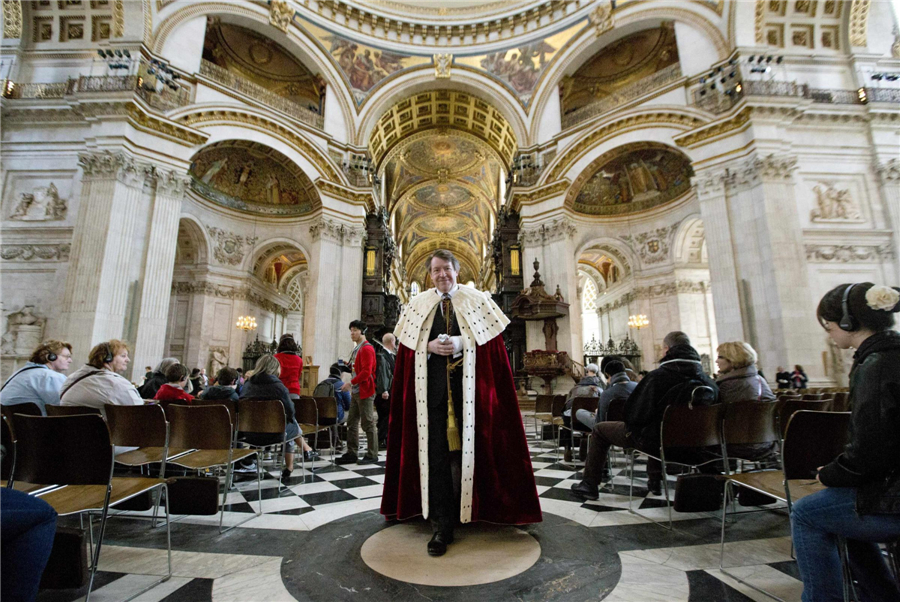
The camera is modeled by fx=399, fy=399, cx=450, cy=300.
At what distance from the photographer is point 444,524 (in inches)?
90.1

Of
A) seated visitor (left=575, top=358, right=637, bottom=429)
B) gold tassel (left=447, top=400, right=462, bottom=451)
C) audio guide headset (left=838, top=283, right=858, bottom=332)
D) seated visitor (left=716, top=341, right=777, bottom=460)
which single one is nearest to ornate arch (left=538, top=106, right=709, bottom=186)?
seated visitor (left=575, top=358, right=637, bottom=429)

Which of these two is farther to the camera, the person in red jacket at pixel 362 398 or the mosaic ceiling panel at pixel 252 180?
the mosaic ceiling panel at pixel 252 180

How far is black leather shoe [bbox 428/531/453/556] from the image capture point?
85.4 inches

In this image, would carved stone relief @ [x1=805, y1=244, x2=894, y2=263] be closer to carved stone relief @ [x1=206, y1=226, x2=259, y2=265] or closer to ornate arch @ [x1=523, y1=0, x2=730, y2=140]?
ornate arch @ [x1=523, y1=0, x2=730, y2=140]

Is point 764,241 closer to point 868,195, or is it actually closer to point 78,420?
point 868,195

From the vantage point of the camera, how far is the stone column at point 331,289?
13133 mm

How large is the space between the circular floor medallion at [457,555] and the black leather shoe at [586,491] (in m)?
1.20

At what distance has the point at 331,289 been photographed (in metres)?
13.7

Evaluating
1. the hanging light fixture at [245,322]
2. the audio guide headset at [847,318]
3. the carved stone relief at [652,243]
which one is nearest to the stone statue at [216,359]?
the hanging light fixture at [245,322]

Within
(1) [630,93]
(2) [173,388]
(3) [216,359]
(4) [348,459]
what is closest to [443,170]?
(1) [630,93]

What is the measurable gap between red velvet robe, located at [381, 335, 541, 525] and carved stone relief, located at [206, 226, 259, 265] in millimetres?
14823

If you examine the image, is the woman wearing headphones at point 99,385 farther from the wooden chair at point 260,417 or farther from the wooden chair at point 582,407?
the wooden chair at point 582,407

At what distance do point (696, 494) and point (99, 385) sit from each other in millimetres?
4475

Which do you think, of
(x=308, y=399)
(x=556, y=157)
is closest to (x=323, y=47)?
(x=556, y=157)
